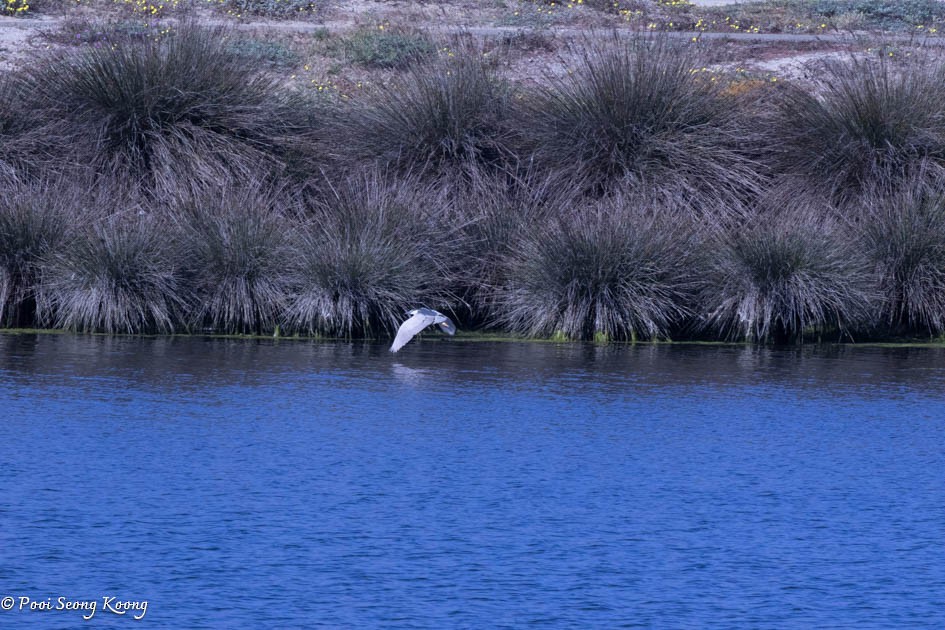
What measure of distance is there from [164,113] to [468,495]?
11.7m

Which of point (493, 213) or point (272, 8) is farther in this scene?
point (272, 8)

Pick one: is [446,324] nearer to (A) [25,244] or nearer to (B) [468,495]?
(A) [25,244]

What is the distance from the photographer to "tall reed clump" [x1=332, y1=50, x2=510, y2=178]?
1897 cm

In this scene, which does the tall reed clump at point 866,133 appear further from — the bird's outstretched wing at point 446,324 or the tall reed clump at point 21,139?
the tall reed clump at point 21,139

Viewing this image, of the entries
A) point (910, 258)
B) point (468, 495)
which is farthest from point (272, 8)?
point (468, 495)

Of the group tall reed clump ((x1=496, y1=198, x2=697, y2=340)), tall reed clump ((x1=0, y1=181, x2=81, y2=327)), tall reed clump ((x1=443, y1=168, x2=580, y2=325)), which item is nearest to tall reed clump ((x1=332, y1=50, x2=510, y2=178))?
tall reed clump ((x1=443, y1=168, x2=580, y2=325))

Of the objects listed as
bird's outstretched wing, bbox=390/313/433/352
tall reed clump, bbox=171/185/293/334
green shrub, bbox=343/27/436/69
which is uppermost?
green shrub, bbox=343/27/436/69

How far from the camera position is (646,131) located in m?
18.8

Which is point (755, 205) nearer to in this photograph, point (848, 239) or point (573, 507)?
point (848, 239)

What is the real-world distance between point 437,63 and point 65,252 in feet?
22.4

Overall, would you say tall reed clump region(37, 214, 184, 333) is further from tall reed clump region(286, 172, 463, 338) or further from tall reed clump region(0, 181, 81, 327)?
tall reed clump region(286, 172, 463, 338)

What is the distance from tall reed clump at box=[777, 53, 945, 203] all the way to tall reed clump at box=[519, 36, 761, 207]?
0.70m

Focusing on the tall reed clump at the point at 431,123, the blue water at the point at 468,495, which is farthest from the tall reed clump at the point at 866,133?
the blue water at the point at 468,495

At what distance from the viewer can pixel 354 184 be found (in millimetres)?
18234
